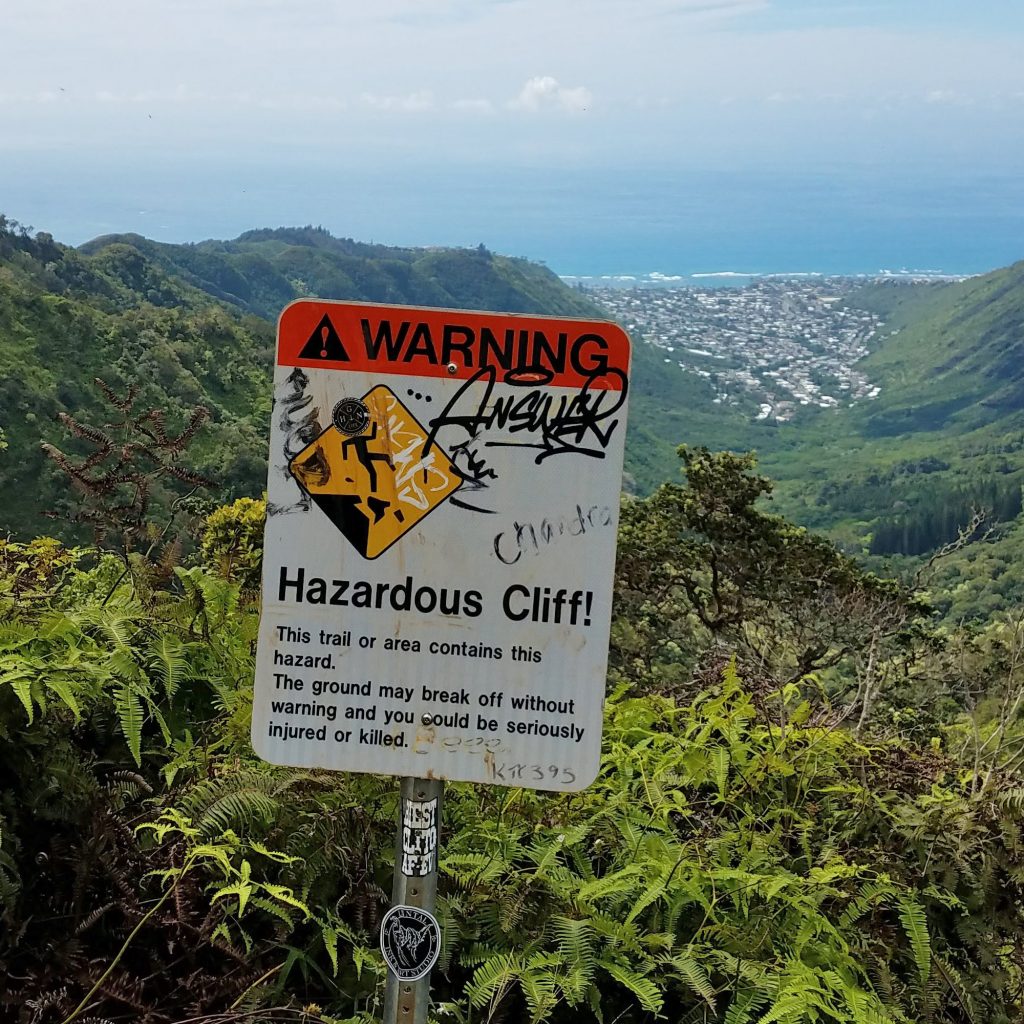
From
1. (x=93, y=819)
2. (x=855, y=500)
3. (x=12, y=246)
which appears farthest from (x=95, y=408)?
(x=855, y=500)

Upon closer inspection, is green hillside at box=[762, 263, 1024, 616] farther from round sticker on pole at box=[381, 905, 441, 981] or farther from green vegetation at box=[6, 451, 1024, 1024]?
round sticker on pole at box=[381, 905, 441, 981]

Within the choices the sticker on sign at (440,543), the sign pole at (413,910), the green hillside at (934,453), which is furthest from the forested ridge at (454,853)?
the green hillside at (934,453)

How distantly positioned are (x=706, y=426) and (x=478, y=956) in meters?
153

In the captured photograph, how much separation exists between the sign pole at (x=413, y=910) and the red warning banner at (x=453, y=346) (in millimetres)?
848

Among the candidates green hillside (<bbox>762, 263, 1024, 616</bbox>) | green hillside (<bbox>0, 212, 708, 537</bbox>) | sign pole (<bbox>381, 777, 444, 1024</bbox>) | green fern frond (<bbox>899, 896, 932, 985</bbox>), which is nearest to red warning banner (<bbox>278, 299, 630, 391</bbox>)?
sign pole (<bbox>381, 777, 444, 1024</bbox>)

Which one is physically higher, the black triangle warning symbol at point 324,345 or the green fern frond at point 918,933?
the black triangle warning symbol at point 324,345

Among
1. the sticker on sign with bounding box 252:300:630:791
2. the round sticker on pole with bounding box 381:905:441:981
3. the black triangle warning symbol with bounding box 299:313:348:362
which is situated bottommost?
the round sticker on pole with bounding box 381:905:441:981

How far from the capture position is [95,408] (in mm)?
48938

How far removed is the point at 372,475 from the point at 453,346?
309mm

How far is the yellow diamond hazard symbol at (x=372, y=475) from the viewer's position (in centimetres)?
201

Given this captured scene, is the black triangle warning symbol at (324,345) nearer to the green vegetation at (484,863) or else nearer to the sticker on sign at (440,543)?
the sticker on sign at (440,543)

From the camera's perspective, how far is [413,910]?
6.54 ft

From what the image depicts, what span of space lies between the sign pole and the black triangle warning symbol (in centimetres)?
88

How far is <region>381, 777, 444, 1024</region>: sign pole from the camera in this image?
6.50 ft
